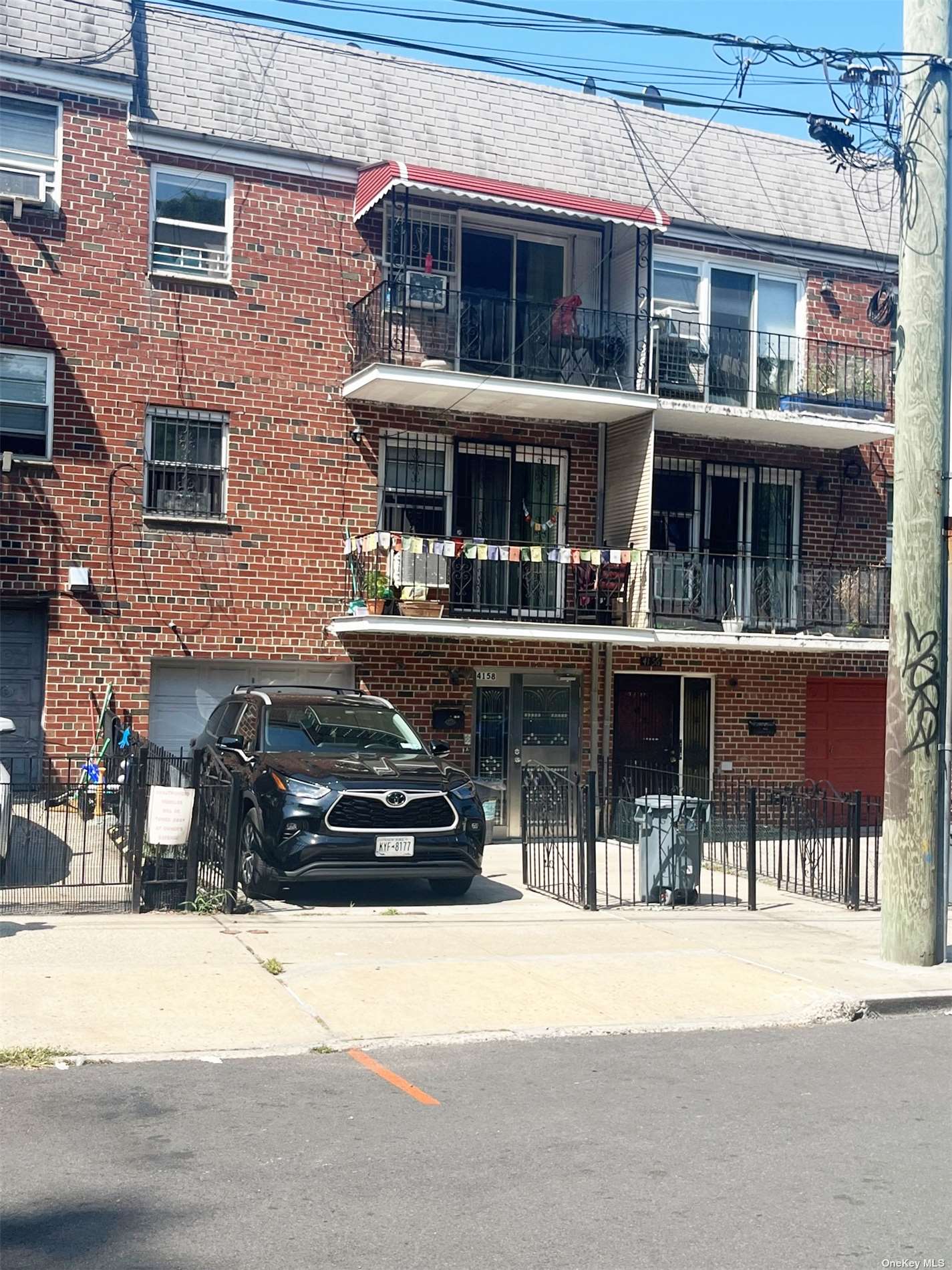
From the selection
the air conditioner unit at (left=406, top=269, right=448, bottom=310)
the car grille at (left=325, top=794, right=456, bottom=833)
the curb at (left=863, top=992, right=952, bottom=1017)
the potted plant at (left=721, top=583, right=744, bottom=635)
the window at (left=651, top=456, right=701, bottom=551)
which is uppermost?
the air conditioner unit at (left=406, top=269, right=448, bottom=310)

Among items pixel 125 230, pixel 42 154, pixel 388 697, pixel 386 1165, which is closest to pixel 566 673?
pixel 388 697

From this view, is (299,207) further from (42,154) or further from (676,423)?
(676,423)

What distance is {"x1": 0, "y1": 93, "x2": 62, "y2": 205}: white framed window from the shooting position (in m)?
16.3

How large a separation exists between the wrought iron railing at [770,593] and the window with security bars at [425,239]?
4.83 metres

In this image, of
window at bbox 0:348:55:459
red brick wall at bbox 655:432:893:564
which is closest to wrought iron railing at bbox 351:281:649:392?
red brick wall at bbox 655:432:893:564

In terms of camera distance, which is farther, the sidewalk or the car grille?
the car grille

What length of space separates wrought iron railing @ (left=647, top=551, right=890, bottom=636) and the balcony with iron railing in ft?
0.06

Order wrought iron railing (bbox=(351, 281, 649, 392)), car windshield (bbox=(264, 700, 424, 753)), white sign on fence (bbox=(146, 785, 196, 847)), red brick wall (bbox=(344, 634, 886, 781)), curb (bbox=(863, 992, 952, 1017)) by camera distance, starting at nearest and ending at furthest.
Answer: curb (bbox=(863, 992, 952, 1017)), white sign on fence (bbox=(146, 785, 196, 847)), car windshield (bbox=(264, 700, 424, 753)), wrought iron railing (bbox=(351, 281, 649, 392)), red brick wall (bbox=(344, 634, 886, 781))

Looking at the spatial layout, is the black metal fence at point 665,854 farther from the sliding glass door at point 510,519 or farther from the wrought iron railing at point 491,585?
the sliding glass door at point 510,519

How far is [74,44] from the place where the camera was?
54.1ft

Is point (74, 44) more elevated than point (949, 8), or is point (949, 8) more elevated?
point (74, 44)

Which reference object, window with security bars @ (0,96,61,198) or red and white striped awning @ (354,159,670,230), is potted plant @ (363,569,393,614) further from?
window with security bars @ (0,96,61,198)

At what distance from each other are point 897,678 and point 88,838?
22.6 feet

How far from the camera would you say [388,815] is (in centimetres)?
1148
